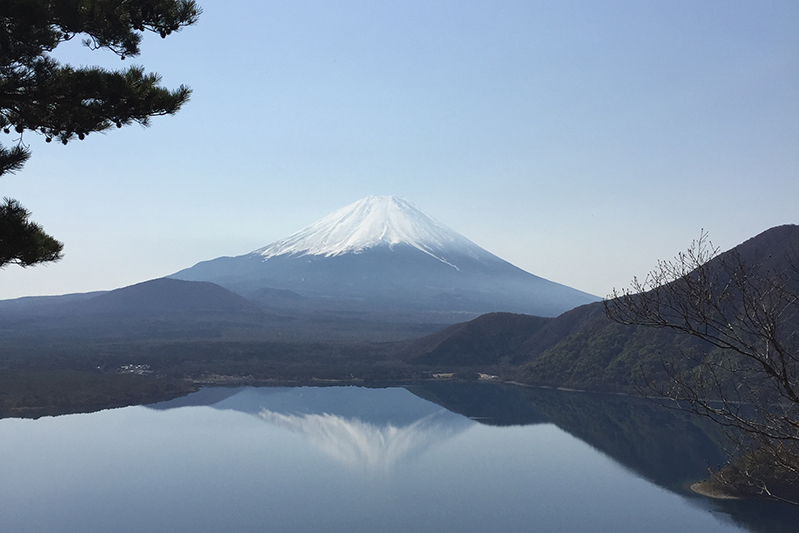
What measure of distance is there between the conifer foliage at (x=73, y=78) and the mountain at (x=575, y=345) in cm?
4559

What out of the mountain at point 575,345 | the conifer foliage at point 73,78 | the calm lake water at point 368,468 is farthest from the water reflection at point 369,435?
the conifer foliage at point 73,78

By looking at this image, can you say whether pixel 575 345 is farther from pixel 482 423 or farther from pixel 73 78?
pixel 73 78

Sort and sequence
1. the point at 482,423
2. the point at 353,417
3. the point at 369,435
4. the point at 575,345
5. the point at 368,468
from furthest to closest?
the point at 575,345 → the point at 353,417 → the point at 482,423 → the point at 369,435 → the point at 368,468

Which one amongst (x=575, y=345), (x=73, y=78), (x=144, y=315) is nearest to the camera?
(x=73, y=78)

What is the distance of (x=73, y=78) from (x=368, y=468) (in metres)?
37.0

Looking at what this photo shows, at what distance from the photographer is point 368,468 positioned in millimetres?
43719

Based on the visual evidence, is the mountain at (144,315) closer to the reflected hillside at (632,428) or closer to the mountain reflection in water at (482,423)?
the mountain reflection in water at (482,423)

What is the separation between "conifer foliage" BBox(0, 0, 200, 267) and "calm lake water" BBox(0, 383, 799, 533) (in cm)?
2325

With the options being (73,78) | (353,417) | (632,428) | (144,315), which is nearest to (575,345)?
(632,428)

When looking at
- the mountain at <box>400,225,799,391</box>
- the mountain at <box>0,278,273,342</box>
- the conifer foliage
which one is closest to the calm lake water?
the mountain at <box>400,225,799,391</box>

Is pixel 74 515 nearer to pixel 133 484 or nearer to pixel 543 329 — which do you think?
pixel 133 484

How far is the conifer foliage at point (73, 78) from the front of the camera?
33.7ft

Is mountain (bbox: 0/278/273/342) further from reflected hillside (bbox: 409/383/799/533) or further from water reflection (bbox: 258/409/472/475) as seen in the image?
reflected hillside (bbox: 409/383/799/533)

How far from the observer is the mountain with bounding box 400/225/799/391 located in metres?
62.5
